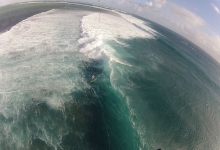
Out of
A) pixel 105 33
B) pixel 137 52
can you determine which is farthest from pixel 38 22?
pixel 137 52

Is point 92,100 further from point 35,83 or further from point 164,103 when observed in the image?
point 164,103

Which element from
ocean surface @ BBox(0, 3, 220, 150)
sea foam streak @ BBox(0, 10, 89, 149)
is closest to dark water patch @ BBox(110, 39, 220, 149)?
ocean surface @ BBox(0, 3, 220, 150)

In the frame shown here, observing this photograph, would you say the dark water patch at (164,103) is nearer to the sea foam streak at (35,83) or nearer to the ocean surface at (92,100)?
the ocean surface at (92,100)

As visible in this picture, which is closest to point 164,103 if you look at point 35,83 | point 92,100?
point 92,100

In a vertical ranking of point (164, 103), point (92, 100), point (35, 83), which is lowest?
point (164, 103)

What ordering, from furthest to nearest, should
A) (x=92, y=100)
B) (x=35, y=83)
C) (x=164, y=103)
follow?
(x=164, y=103)
(x=35, y=83)
(x=92, y=100)

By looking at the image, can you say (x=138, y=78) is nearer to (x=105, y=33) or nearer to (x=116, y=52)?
(x=116, y=52)

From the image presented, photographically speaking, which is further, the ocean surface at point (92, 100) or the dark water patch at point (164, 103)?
the dark water patch at point (164, 103)

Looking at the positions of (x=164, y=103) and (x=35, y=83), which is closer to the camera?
(x=35, y=83)

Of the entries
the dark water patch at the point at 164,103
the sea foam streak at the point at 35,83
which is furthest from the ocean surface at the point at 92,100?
the dark water patch at the point at 164,103
